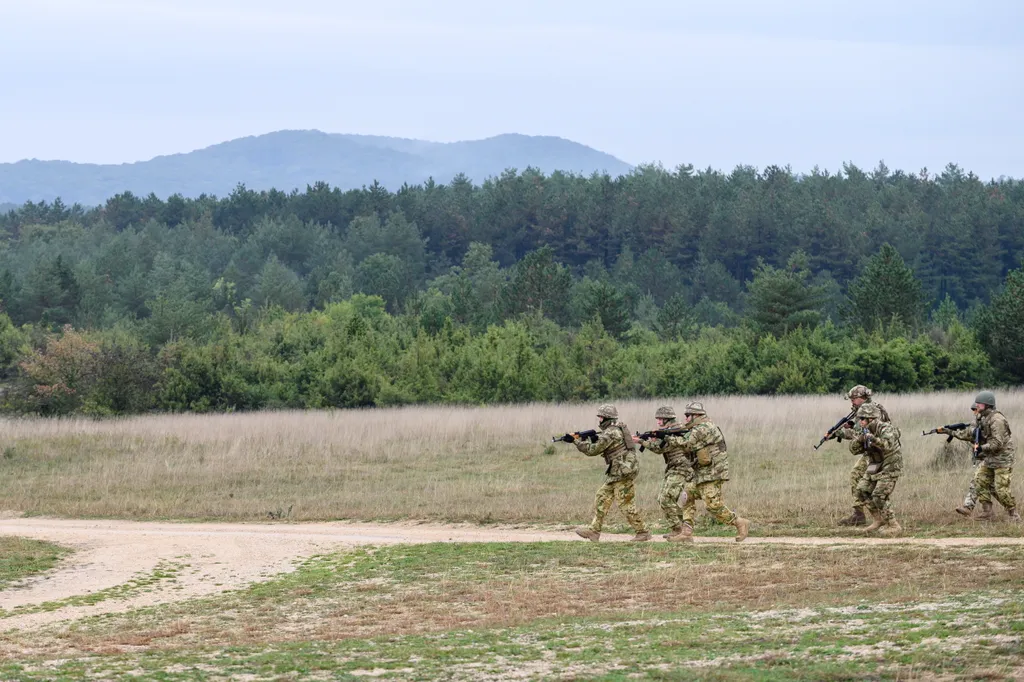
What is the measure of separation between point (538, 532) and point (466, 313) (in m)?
50.0

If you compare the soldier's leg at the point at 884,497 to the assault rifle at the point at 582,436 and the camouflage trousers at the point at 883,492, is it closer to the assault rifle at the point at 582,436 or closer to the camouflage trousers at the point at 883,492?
the camouflage trousers at the point at 883,492

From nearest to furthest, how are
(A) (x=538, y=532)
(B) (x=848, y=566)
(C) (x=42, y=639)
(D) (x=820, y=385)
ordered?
(C) (x=42, y=639), (B) (x=848, y=566), (A) (x=538, y=532), (D) (x=820, y=385)

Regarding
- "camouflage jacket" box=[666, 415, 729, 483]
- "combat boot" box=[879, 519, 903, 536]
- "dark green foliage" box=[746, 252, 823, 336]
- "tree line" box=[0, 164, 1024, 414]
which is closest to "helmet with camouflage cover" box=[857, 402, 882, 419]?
"combat boot" box=[879, 519, 903, 536]

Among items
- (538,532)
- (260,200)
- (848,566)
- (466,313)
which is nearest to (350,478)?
(538,532)

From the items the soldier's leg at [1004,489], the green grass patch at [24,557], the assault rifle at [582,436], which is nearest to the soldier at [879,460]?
the soldier's leg at [1004,489]

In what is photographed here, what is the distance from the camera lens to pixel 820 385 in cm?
4506

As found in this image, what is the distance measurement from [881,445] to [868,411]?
0.50 m

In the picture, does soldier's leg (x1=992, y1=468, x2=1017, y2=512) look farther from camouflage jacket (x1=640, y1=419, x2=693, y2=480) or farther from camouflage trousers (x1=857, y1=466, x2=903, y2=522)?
camouflage jacket (x1=640, y1=419, x2=693, y2=480)

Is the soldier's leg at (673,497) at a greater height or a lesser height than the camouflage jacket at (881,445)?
lesser

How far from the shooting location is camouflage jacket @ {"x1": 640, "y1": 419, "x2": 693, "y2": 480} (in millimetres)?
18530

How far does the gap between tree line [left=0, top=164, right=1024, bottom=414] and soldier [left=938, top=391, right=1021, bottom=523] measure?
85.1 feet

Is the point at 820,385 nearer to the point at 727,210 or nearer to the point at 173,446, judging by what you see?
the point at 173,446

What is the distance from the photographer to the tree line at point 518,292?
45.8 metres

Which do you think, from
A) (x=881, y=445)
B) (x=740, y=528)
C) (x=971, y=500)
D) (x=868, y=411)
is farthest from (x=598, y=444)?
(x=971, y=500)
